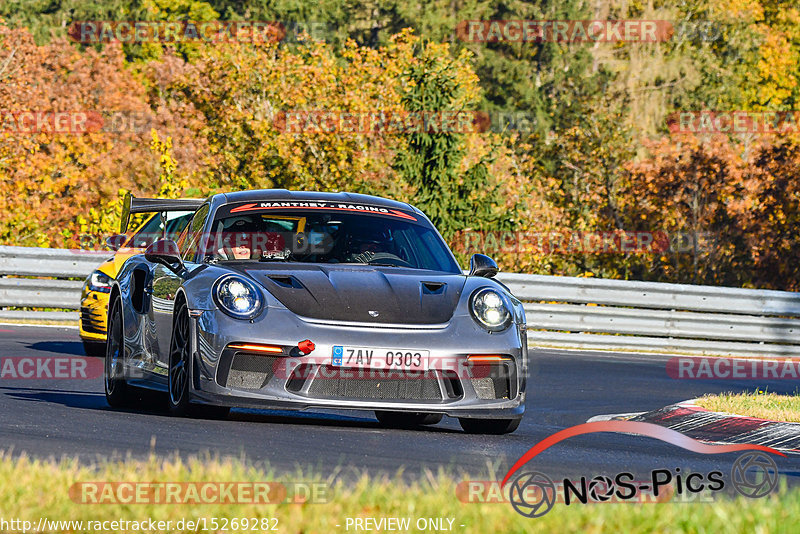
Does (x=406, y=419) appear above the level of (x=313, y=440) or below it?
below

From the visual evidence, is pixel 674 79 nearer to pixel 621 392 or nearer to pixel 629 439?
pixel 621 392

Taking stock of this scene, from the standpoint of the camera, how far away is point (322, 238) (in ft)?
29.2

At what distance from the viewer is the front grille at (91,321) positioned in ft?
44.7

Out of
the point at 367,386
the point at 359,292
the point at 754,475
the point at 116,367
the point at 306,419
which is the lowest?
the point at 306,419

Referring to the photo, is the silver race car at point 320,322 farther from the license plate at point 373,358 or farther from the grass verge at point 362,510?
the grass verge at point 362,510

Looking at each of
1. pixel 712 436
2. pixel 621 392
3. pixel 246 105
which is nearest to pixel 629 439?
pixel 712 436

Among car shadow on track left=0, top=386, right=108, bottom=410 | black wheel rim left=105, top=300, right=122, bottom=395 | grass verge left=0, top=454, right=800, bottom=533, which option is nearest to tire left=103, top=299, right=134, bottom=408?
black wheel rim left=105, top=300, right=122, bottom=395

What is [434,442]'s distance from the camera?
303 inches

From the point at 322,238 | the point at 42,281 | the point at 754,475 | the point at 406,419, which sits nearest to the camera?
the point at 754,475

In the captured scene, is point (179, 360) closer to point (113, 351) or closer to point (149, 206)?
point (113, 351)

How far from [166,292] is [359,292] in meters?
1.46

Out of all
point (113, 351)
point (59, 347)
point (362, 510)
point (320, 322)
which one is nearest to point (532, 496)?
point (362, 510)

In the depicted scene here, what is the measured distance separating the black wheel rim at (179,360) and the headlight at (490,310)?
167 cm

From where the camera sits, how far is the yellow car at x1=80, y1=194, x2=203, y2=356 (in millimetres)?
13102
